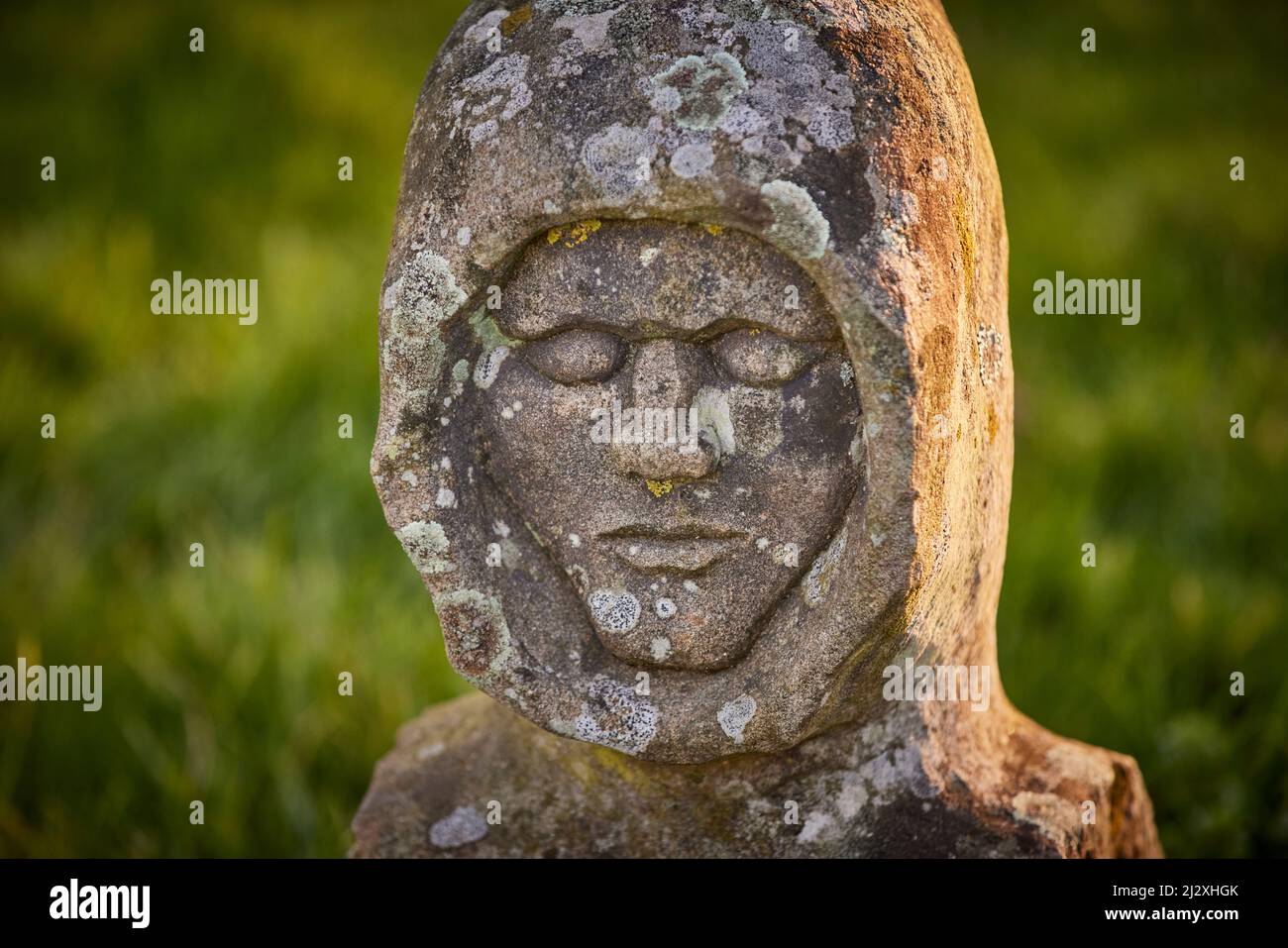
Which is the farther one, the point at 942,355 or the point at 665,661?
the point at 665,661

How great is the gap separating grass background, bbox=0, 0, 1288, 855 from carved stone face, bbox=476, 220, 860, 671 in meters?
1.21

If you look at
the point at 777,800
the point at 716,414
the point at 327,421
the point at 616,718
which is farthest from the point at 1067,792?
Answer: the point at 327,421

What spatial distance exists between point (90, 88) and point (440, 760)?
4374 mm

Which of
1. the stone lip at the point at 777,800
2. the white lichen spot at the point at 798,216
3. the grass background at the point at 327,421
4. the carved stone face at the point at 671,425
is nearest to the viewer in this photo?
the white lichen spot at the point at 798,216

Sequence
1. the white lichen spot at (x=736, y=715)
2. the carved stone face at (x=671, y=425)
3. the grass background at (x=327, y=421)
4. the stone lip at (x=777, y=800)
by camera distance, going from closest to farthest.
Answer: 1. the carved stone face at (x=671, y=425)
2. the white lichen spot at (x=736, y=715)
3. the stone lip at (x=777, y=800)
4. the grass background at (x=327, y=421)

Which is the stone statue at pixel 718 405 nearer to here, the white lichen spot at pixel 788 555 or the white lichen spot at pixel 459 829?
the white lichen spot at pixel 788 555

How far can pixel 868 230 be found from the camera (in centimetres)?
157

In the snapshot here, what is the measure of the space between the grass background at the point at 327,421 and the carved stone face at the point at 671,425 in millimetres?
1212

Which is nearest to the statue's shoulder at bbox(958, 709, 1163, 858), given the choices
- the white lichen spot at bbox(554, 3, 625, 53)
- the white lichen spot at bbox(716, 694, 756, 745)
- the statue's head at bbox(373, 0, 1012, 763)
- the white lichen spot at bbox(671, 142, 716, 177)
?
the statue's head at bbox(373, 0, 1012, 763)

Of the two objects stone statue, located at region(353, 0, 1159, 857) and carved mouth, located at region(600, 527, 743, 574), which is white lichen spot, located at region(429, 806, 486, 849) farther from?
carved mouth, located at region(600, 527, 743, 574)

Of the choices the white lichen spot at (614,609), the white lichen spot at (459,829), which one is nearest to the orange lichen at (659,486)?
the white lichen spot at (614,609)

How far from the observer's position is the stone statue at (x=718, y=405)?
1595mm
